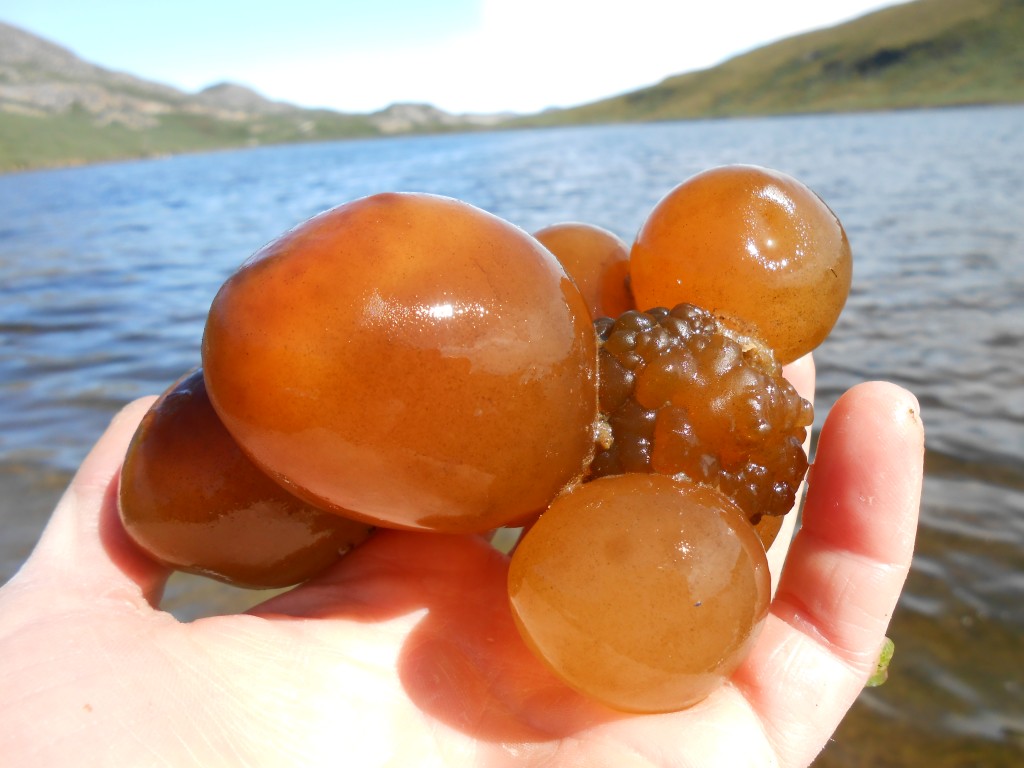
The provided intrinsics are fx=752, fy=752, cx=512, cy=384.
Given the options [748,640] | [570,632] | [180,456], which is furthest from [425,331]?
[748,640]

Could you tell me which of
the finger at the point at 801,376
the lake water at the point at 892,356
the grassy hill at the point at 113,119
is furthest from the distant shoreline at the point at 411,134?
the finger at the point at 801,376

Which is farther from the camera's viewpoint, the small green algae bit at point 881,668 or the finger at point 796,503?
the finger at point 796,503

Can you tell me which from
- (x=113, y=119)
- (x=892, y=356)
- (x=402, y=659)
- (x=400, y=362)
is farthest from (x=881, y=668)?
(x=113, y=119)

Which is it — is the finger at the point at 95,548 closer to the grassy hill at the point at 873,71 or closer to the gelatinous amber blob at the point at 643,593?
the gelatinous amber blob at the point at 643,593

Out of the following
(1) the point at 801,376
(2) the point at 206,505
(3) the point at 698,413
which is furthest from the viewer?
(1) the point at 801,376

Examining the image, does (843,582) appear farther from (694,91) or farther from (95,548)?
→ (694,91)

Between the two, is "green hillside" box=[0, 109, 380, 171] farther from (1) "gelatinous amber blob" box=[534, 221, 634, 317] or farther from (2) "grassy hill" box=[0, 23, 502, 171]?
(1) "gelatinous amber blob" box=[534, 221, 634, 317]
